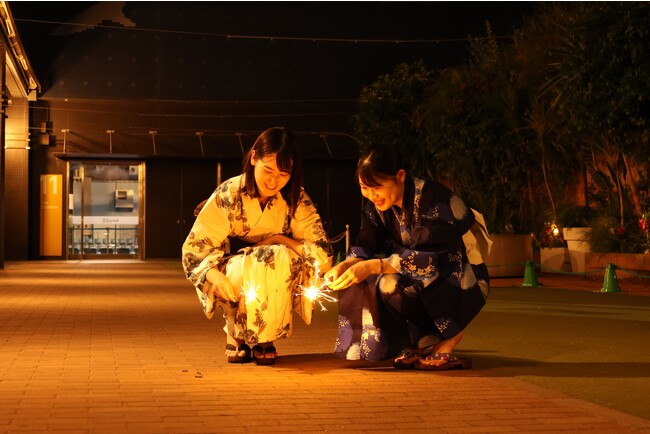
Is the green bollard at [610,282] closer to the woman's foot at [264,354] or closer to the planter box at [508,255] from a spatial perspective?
the planter box at [508,255]

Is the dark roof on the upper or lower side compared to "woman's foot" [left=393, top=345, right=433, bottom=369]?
upper

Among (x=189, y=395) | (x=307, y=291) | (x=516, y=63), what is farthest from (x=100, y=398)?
(x=516, y=63)

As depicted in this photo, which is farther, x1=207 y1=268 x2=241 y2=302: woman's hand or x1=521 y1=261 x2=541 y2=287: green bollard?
x1=521 y1=261 x2=541 y2=287: green bollard

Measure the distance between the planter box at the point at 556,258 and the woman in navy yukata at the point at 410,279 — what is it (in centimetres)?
1417

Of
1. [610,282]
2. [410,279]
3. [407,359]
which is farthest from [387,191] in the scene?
[610,282]

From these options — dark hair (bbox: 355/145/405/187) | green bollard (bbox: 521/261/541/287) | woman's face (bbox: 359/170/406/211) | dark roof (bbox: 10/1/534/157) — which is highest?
dark roof (bbox: 10/1/534/157)

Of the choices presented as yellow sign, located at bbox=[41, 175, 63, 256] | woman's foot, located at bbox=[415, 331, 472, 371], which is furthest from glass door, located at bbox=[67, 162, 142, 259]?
woman's foot, located at bbox=[415, 331, 472, 371]

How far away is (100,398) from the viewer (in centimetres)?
513

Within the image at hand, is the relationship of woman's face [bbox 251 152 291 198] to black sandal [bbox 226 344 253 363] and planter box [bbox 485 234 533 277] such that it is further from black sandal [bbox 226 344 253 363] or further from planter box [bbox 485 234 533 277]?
planter box [bbox 485 234 533 277]

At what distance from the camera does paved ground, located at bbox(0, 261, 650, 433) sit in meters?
4.53

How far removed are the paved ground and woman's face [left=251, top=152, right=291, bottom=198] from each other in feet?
3.60

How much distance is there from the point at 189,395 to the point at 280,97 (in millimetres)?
28913

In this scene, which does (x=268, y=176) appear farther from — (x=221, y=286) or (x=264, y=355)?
(x=264, y=355)

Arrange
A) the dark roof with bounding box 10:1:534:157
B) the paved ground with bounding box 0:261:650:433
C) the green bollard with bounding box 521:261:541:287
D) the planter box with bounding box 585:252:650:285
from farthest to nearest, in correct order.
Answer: the dark roof with bounding box 10:1:534:157
the planter box with bounding box 585:252:650:285
the green bollard with bounding box 521:261:541:287
the paved ground with bounding box 0:261:650:433
